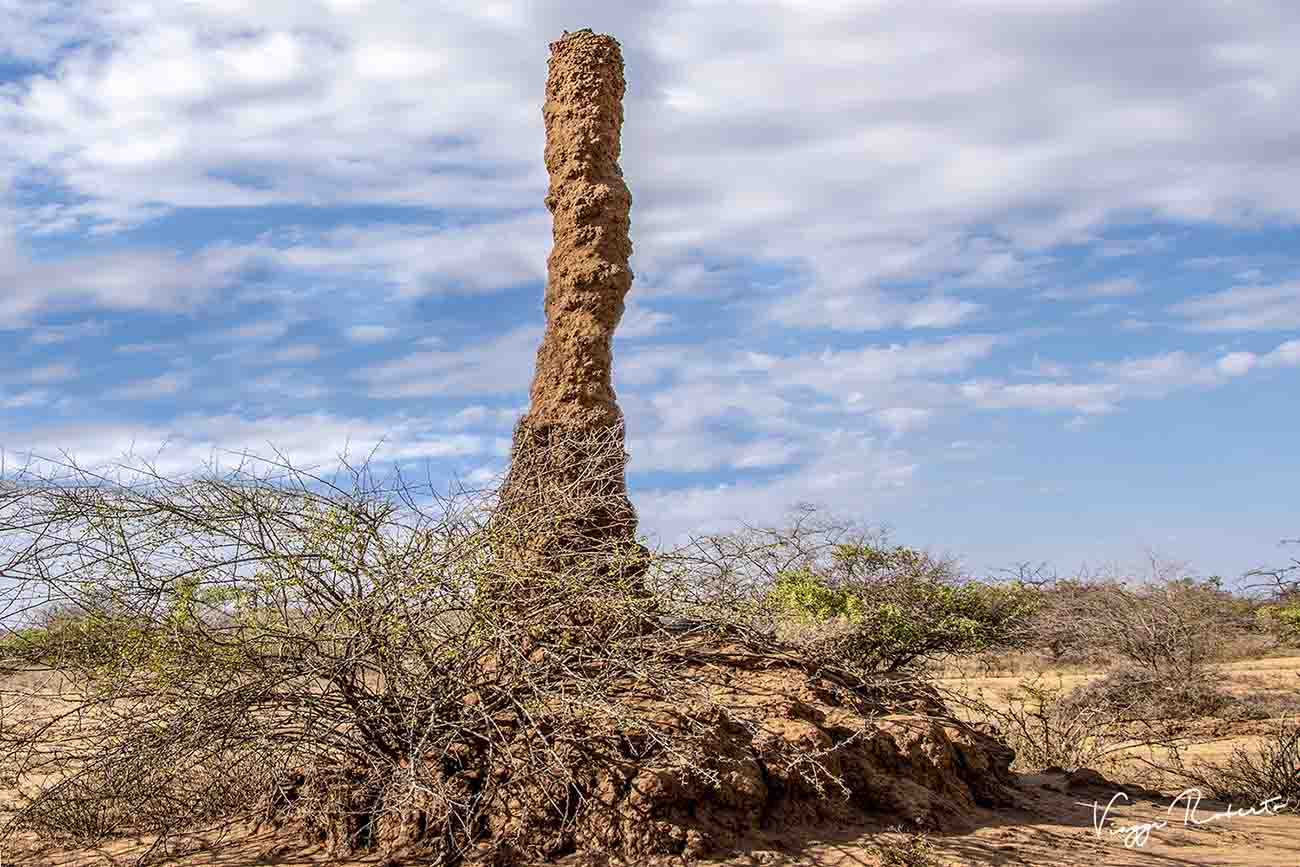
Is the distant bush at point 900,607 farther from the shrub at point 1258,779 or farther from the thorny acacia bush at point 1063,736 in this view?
the shrub at point 1258,779

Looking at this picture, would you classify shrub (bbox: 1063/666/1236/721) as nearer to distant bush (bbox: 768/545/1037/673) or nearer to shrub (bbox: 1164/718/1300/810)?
distant bush (bbox: 768/545/1037/673)

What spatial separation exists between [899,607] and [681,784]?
26.0 ft

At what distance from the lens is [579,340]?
815 centimetres

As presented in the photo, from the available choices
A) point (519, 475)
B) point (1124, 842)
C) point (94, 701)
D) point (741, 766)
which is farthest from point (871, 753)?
point (94, 701)

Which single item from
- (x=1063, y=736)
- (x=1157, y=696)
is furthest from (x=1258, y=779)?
(x=1157, y=696)

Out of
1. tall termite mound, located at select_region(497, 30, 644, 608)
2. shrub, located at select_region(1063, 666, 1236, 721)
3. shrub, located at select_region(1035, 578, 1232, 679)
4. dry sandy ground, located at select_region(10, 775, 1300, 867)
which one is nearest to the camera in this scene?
dry sandy ground, located at select_region(10, 775, 1300, 867)

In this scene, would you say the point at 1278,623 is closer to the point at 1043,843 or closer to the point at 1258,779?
the point at 1258,779

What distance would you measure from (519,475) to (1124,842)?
4288 mm

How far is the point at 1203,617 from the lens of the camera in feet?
57.9

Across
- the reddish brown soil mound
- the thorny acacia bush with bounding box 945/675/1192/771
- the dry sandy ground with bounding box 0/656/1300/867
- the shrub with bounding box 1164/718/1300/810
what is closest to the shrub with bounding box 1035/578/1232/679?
the thorny acacia bush with bounding box 945/675/1192/771

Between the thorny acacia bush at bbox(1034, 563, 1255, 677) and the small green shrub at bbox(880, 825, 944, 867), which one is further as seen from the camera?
the thorny acacia bush at bbox(1034, 563, 1255, 677)

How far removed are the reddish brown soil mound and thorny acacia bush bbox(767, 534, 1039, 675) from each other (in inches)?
118

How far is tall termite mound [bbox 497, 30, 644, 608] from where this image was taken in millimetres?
7195

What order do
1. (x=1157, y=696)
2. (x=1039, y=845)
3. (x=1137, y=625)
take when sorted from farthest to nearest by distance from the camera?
1. (x=1137, y=625)
2. (x=1157, y=696)
3. (x=1039, y=845)
